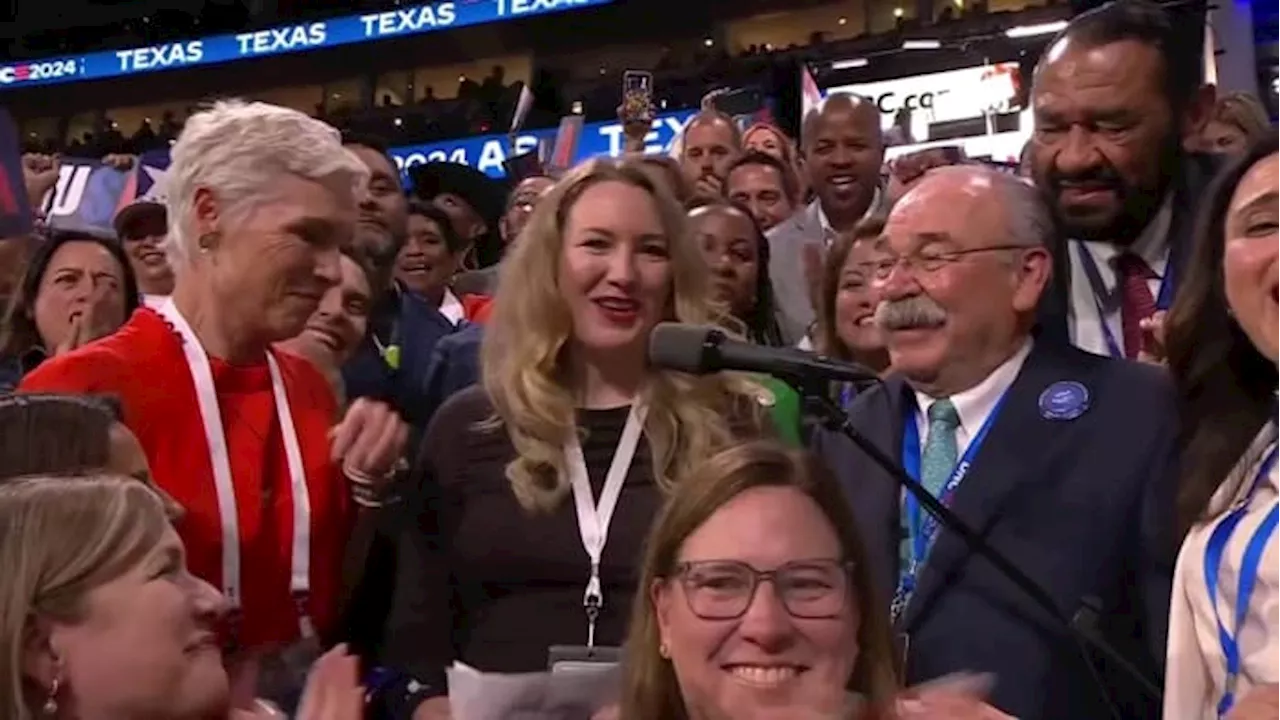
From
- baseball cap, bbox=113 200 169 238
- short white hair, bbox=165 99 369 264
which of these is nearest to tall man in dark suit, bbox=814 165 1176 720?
short white hair, bbox=165 99 369 264

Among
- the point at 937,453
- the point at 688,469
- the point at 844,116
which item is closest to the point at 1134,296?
the point at 937,453

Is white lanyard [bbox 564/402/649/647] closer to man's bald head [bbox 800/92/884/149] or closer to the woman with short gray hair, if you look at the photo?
the woman with short gray hair

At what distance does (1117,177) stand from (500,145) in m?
11.7

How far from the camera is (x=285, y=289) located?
7.68 feet

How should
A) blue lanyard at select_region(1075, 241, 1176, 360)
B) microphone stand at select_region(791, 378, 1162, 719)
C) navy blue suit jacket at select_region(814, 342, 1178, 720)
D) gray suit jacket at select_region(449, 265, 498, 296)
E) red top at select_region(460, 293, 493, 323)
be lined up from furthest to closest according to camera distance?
1. gray suit jacket at select_region(449, 265, 498, 296)
2. red top at select_region(460, 293, 493, 323)
3. blue lanyard at select_region(1075, 241, 1176, 360)
4. navy blue suit jacket at select_region(814, 342, 1178, 720)
5. microphone stand at select_region(791, 378, 1162, 719)

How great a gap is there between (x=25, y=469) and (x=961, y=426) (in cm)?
126

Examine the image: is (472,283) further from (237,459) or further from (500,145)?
(500,145)

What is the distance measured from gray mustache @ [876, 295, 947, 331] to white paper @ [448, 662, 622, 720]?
2.46 feet

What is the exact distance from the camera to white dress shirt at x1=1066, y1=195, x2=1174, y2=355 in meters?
2.76

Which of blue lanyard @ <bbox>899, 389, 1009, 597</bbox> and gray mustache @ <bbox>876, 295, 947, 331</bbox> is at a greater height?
gray mustache @ <bbox>876, 295, 947, 331</bbox>

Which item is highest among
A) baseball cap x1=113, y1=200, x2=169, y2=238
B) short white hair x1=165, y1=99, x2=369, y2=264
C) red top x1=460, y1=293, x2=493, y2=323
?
baseball cap x1=113, y1=200, x2=169, y2=238

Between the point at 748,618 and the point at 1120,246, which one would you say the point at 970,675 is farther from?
the point at 1120,246

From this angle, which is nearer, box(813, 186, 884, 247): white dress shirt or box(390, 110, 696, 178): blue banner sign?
box(813, 186, 884, 247): white dress shirt

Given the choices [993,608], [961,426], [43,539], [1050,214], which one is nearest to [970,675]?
[993,608]
